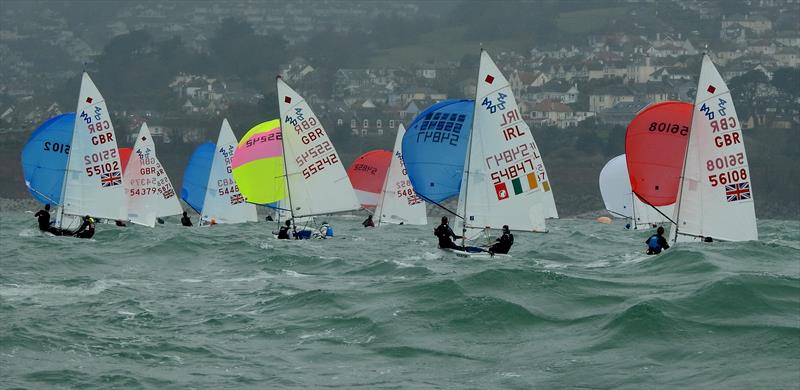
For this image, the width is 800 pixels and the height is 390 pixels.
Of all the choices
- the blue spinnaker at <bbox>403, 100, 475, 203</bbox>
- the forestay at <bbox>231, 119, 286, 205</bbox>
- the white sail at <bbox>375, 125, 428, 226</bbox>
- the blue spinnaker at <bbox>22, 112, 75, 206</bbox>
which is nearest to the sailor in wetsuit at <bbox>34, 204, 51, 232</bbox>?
the blue spinnaker at <bbox>22, 112, 75, 206</bbox>

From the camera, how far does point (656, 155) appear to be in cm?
2720

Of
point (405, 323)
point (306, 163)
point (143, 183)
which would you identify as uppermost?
point (306, 163)

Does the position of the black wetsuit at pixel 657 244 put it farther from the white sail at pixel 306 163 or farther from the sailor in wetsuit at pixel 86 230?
the sailor in wetsuit at pixel 86 230

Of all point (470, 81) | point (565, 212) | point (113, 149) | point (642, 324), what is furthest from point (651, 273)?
point (470, 81)

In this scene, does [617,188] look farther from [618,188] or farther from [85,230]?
[85,230]

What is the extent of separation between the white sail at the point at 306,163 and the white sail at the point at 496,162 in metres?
7.80

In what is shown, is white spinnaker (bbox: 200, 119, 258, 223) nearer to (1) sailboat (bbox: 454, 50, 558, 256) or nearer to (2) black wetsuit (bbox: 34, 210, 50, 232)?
(2) black wetsuit (bbox: 34, 210, 50, 232)

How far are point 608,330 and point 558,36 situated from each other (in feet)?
490

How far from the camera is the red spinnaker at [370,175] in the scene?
155 feet

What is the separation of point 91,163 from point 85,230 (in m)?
1.52

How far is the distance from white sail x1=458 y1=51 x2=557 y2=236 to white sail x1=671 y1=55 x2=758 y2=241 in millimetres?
2504

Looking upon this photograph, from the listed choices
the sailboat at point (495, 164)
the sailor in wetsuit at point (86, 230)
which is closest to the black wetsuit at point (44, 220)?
the sailor in wetsuit at point (86, 230)

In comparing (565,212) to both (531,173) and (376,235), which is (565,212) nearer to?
(376,235)

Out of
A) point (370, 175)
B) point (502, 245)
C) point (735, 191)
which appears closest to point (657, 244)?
A: point (735, 191)
